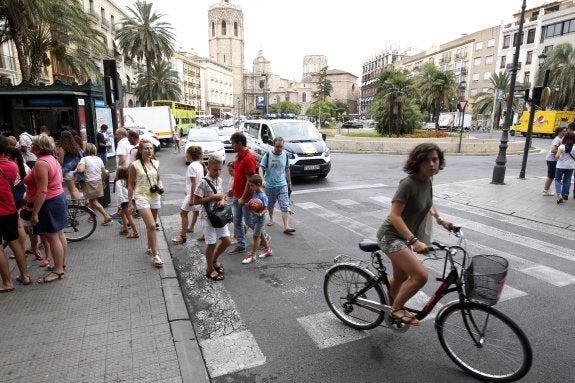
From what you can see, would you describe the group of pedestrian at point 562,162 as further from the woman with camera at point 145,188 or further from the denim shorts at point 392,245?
the woman with camera at point 145,188

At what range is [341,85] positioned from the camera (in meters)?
136

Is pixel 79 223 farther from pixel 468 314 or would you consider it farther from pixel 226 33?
pixel 226 33

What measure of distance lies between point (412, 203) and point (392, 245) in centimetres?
40

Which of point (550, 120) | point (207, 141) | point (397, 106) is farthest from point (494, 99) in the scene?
point (207, 141)

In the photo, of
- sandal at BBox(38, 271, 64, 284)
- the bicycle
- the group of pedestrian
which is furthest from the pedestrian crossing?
the group of pedestrian

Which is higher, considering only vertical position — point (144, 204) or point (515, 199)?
point (144, 204)

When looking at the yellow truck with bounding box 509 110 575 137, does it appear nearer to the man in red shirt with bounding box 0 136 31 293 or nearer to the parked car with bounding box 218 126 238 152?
the parked car with bounding box 218 126 238 152

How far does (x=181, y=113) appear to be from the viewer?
36812 mm

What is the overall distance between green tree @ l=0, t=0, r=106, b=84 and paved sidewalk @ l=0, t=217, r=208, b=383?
603 inches

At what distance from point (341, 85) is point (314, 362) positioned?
457 ft

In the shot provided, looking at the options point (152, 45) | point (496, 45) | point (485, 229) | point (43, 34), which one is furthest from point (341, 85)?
point (485, 229)

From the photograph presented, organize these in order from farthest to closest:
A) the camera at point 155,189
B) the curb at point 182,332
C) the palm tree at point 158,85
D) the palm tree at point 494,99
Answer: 1. the palm tree at point 494,99
2. the palm tree at point 158,85
3. the camera at point 155,189
4. the curb at point 182,332

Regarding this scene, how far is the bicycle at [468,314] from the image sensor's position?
2850 mm

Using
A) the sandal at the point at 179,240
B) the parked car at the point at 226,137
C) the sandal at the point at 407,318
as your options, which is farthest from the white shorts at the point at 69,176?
the parked car at the point at 226,137
